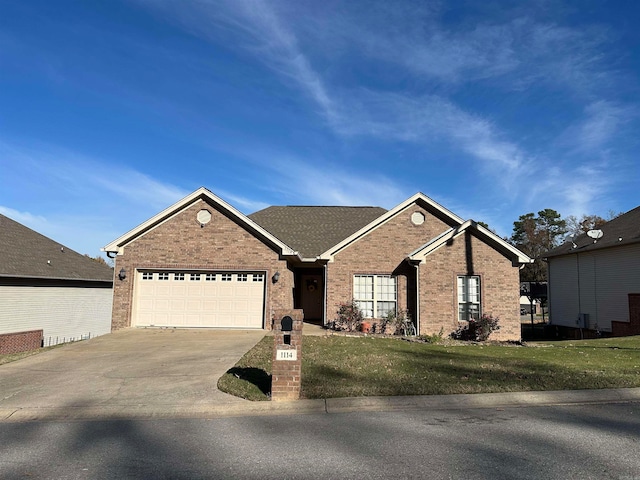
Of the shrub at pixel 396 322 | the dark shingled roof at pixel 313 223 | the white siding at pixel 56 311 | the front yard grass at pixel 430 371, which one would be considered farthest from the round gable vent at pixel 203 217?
the white siding at pixel 56 311

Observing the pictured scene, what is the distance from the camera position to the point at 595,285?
21375mm

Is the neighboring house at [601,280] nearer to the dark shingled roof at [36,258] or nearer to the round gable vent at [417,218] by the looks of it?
the round gable vent at [417,218]

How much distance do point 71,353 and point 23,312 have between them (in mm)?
9135

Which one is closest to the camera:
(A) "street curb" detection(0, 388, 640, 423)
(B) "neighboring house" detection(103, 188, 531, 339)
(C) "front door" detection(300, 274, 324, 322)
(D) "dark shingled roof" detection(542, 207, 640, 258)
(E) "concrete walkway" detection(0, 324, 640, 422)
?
(A) "street curb" detection(0, 388, 640, 423)

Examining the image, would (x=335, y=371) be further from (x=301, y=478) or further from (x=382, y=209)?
(x=382, y=209)

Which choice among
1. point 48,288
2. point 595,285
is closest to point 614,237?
point 595,285

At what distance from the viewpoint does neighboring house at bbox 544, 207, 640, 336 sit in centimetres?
1892

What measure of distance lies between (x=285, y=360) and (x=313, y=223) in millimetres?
15611

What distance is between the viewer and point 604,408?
6059 millimetres

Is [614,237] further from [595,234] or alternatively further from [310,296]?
[310,296]

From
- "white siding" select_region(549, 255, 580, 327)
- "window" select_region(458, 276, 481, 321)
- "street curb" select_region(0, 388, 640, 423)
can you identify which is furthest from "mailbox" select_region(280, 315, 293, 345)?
"white siding" select_region(549, 255, 580, 327)

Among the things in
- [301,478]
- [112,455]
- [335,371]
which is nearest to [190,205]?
[335,371]

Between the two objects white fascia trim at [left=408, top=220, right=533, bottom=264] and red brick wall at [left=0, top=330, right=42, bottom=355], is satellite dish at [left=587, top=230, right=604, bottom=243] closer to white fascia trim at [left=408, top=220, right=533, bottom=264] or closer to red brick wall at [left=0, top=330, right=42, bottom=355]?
white fascia trim at [left=408, top=220, right=533, bottom=264]

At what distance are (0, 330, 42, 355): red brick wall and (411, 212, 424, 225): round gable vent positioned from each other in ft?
53.3
